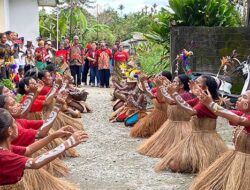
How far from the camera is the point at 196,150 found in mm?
5684

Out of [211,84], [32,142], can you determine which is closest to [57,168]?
[32,142]

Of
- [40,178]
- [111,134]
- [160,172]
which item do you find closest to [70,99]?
[111,134]

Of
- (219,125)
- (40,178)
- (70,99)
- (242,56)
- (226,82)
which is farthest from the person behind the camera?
(242,56)

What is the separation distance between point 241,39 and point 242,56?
409 mm

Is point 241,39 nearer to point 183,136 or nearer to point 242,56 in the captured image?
point 242,56

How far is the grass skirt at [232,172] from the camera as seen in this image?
14.3ft

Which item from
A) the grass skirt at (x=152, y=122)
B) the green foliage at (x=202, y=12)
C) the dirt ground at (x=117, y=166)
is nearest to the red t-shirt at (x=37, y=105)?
the dirt ground at (x=117, y=166)

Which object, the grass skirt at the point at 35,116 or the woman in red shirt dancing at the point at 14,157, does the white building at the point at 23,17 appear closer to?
the grass skirt at the point at 35,116

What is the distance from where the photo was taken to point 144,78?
7648 millimetres

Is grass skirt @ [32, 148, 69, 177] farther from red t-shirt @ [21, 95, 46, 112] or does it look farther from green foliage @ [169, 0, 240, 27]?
green foliage @ [169, 0, 240, 27]

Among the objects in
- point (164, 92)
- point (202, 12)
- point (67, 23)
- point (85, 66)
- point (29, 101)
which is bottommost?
point (85, 66)

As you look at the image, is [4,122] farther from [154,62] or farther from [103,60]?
[103,60]

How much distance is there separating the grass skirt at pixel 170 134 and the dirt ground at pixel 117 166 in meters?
0.15

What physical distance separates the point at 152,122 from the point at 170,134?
1227mm
